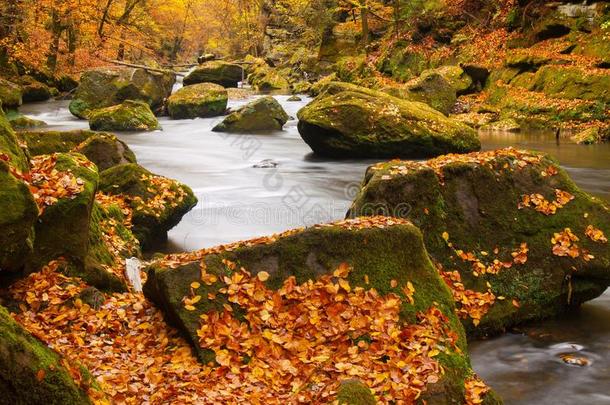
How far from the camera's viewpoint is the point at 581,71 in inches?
794

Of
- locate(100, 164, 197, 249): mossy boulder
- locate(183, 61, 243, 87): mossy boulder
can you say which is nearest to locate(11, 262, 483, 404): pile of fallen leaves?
locate(100, 164, 197, 249): mossy boulder

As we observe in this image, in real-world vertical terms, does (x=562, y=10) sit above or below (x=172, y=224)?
above

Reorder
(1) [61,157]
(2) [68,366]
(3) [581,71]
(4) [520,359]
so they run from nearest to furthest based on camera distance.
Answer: (2) [68,366] → (4) [520,359] → (1) [61,157] → (3) [581,71]

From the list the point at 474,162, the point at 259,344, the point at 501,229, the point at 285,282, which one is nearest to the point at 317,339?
the point at 259,344

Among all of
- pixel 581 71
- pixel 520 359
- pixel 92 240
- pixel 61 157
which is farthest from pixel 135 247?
pixel 581 71

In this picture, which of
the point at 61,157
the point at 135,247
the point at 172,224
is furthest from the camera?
the point at 172,224

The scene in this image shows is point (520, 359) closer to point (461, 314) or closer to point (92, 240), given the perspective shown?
point (461, 314)

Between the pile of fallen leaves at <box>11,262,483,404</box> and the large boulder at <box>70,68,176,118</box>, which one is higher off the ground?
the large boulder at <box>70,68,176,118</box>

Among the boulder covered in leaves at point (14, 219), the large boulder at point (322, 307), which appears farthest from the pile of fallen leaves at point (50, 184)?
the large boulder at point (322, 307)

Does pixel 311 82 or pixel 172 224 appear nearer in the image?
pixel 172 224

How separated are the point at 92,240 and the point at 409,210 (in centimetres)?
351

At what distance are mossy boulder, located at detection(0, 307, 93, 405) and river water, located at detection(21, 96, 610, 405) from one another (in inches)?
147

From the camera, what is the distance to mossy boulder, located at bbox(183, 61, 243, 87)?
32188mm

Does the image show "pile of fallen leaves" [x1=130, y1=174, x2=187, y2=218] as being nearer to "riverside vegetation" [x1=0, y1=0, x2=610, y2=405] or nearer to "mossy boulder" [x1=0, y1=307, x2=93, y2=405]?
"riverside vegetation" [x1=0, y1=0, x2=610, y2=405]
